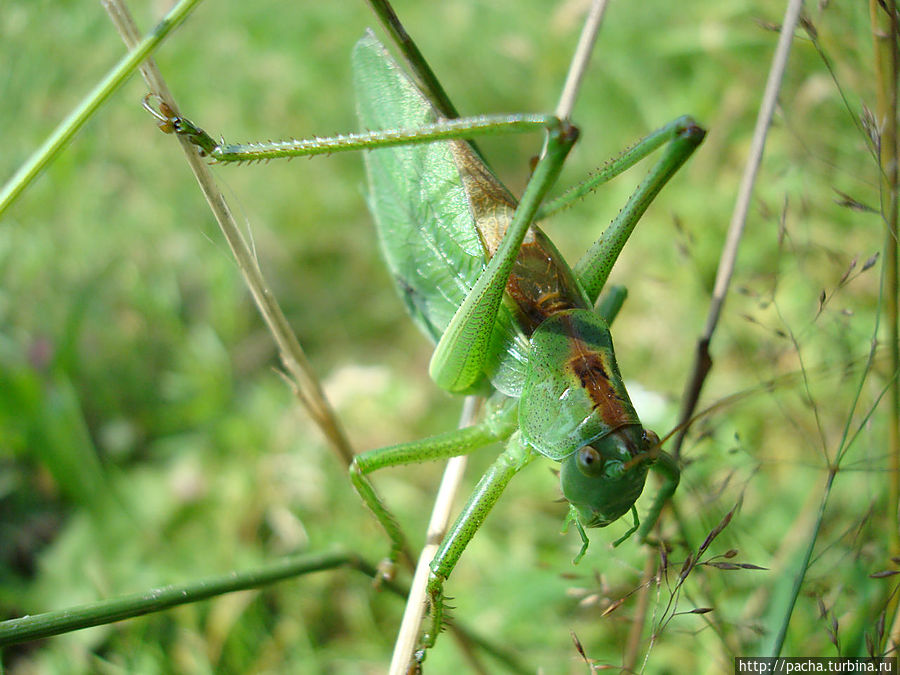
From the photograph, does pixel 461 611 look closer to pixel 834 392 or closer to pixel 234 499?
pixel 234 499

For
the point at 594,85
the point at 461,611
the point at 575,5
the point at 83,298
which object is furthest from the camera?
the point at 594,85

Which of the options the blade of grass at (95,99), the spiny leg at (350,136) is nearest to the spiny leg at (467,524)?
the spiny leg at (350,136)

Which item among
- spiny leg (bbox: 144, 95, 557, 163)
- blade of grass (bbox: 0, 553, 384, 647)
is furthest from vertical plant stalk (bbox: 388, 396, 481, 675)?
spiny leg (bbox: 144, 95, 557, 163)

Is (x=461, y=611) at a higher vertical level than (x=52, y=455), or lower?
lower

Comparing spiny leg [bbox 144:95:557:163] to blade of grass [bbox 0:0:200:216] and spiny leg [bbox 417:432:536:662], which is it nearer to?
blade of grass [bbox 0:0:200:216]

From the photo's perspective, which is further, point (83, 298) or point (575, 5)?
point (575, 5)

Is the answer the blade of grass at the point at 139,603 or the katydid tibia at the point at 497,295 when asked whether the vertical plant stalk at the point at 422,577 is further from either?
the blade of grass at the point at 139,603

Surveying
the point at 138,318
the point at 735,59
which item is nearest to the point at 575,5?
the point at 735,59
